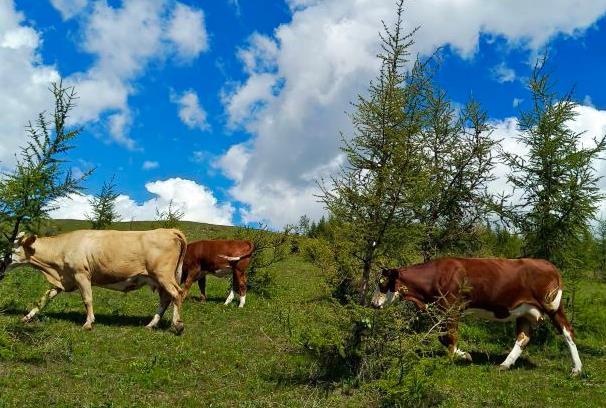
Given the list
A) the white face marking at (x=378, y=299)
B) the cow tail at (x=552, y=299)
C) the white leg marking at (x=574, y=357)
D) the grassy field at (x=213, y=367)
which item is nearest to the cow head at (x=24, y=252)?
the grassy field at (x=213, y=367)

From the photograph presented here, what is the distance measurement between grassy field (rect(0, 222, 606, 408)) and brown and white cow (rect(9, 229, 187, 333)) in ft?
3.40

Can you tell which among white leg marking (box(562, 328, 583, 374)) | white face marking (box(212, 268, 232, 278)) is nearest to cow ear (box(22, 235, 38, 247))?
white face marking (box(212, 268, 232, 278))

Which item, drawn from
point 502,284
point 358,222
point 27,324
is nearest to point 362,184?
point 358,222

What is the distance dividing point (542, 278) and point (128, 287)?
36.8ft

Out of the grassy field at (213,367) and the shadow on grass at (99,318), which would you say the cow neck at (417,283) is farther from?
the shadow on grass at (99,318)

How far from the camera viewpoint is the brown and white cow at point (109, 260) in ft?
48.9

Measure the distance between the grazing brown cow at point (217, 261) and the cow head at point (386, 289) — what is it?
913 centimetres

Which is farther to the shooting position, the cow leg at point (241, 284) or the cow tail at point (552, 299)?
the cow leg at point (241, 284)

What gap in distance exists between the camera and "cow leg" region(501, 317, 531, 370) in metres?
12.9

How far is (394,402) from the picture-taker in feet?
29.5

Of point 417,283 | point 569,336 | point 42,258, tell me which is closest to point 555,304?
point 569,336

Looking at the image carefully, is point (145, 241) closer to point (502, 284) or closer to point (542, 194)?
point (502, 284)

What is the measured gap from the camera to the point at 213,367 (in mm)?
11703

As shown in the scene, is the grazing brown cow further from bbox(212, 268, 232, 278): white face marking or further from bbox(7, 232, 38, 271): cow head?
bbox(7, 232, 38, 271): cow head
